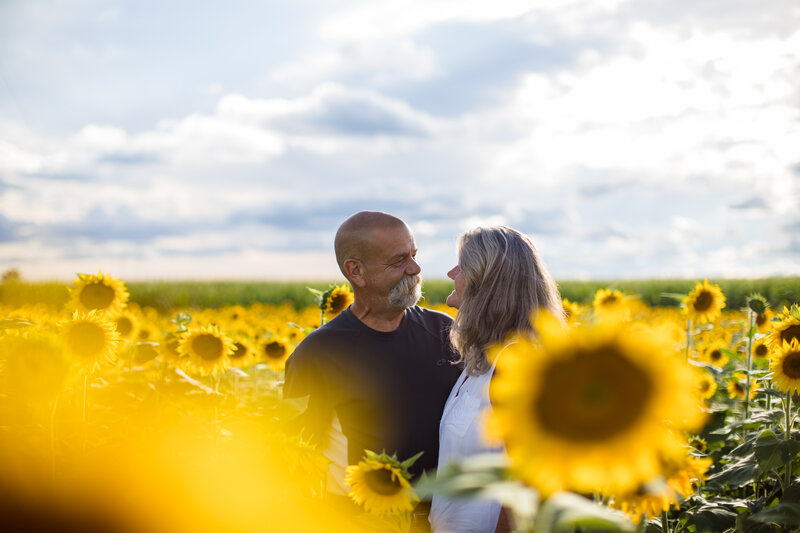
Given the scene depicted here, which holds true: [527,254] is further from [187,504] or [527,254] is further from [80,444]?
[80,444]

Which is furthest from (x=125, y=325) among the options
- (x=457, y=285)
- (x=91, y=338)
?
(x=457, y=285)

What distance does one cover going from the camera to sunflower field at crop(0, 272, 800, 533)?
115cm

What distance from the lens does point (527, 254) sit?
3.18m

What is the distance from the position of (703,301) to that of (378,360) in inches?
150

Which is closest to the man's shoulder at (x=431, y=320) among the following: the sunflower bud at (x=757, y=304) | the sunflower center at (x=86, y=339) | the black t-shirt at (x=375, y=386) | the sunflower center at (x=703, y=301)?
the black t-shirt at (x=375, y=386)

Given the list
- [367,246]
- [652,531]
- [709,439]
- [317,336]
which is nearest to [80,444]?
[317,336]

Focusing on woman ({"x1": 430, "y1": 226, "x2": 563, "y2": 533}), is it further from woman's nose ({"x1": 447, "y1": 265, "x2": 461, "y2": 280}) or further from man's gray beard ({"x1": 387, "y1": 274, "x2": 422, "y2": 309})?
man's gray beard ({"x1": 387, "y1": 274, "x2": 422, "y2": 309})

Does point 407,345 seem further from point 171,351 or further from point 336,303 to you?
point 171,351

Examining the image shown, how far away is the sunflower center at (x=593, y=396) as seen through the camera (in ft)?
3.77

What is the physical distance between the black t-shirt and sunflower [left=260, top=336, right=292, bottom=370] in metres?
2.08

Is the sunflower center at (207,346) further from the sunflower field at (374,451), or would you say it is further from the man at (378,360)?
the man at (378,360)

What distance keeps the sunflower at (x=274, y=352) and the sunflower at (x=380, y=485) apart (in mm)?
3638

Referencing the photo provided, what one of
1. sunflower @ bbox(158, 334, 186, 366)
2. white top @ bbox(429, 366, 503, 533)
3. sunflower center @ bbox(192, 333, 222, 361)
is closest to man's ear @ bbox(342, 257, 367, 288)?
white top @ bbox(429, 366, 503, 533)

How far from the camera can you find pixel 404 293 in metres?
3.98
